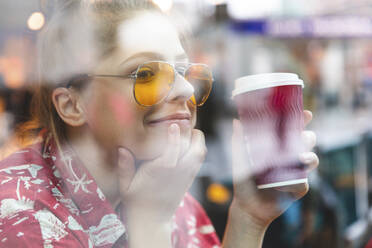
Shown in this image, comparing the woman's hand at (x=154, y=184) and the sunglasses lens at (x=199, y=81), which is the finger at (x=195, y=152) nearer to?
the woman's hand at (x=154, y=184)

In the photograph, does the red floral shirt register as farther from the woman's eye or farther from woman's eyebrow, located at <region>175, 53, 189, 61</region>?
woman's eyebrow, located at <region>175, 53, 189, 61</region>

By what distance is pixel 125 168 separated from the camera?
107cm

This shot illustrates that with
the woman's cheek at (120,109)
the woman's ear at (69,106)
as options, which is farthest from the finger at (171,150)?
the woman's ear at (69,106)

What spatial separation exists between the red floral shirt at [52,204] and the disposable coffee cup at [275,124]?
1.44 ft

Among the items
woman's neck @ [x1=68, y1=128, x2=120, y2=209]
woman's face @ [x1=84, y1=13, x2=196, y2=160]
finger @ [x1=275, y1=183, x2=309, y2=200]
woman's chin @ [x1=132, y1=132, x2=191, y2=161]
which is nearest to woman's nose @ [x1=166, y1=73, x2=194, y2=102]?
woman's face @ [x1=84, y1=13, x2=196, y2=160]

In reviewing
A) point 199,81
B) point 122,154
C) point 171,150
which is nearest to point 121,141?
point 122,154

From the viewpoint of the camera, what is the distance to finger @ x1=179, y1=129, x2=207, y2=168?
3.49ft

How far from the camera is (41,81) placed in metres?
1.23

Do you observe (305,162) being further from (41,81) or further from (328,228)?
(328,228)

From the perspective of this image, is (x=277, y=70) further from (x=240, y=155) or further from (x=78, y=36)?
(x=78, y=36)

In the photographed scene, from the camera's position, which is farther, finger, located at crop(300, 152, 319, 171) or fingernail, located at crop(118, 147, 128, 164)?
fingernail, located at crop(118, 147, 128, 164)

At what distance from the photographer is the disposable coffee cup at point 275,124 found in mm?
949

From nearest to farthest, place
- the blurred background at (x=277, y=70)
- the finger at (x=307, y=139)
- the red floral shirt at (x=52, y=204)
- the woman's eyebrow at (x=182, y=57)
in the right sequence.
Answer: the red floral shirt at (x=52, y=204) < the finger at (x=307, y=139) < the woman's eyebrow at (x=182, y=57) < the blurred background at (x=277, y=70)

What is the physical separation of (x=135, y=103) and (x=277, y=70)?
1.16m
